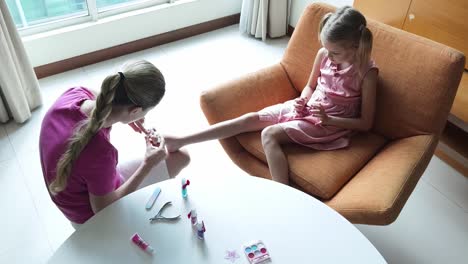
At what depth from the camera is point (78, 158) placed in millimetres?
1229

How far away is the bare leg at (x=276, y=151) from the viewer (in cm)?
167

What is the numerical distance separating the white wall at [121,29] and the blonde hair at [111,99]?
6.42 feet

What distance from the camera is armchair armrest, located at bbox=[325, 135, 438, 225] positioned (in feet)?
4.62

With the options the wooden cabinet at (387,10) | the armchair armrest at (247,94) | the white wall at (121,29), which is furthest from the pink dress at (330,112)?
the white wall at (121,29)

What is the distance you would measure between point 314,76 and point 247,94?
0.32 meters

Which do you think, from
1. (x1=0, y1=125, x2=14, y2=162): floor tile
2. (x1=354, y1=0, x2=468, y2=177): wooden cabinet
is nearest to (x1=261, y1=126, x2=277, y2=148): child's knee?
(x1=354, y1=0, x2=468, y2=177): wooden cabinet

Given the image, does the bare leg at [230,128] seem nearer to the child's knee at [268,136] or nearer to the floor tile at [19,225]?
the child's knee at [268,136]

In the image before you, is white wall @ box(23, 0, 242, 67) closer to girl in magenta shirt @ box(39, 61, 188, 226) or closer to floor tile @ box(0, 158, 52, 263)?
floor tile @ box(0, 158, 52, 263)

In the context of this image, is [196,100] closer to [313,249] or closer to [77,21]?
[77,21]

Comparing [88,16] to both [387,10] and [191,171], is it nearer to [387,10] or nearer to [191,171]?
[191,171]

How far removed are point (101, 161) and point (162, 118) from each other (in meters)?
1.39

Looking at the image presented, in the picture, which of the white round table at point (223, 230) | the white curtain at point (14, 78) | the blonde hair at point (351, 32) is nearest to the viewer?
the white round table at point (223, 230)

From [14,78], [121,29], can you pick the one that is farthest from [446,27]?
[14,78]

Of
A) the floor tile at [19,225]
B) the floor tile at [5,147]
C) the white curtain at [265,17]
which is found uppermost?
the white curtain at [265,17]
